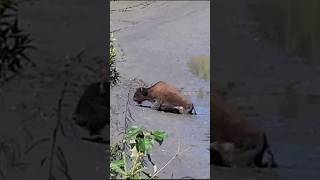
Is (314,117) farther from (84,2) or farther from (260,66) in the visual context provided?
(84,2)

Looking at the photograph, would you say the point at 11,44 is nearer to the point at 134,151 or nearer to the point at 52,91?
the point at 52,91

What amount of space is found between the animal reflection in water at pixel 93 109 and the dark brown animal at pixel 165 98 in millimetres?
119

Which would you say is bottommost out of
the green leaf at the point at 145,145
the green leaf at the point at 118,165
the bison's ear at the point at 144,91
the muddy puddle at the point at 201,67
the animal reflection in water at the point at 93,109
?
the green leaf at the point at 118,165

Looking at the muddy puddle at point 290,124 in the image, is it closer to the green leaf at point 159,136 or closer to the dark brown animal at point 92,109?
the green leaf at point 159,136

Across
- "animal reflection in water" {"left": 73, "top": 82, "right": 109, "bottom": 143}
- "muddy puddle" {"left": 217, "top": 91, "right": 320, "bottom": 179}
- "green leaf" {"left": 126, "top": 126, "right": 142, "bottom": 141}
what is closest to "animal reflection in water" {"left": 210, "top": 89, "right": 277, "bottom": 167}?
"muddy puddle" {"left": 217, "top": 91, "right": 320, "bottom": 179}

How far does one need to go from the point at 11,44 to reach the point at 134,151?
523 millimetres

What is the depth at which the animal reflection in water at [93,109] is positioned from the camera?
184cm

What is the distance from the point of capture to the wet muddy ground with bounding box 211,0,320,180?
5.82ft

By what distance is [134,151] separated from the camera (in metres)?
1.90

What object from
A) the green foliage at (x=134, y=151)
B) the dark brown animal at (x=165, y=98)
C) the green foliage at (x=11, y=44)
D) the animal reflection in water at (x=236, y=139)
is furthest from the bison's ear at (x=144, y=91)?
the green foliage at (x=11, y=44)

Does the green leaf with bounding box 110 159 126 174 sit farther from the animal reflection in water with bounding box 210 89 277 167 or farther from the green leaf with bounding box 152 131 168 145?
the animal reflection in water with bounding box 210 89 277 167

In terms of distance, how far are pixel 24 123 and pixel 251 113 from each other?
718 millimetres

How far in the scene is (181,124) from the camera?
75.5 inches

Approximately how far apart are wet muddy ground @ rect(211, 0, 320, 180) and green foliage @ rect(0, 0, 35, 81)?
604 millimetres
